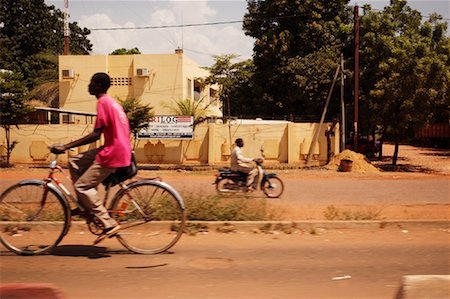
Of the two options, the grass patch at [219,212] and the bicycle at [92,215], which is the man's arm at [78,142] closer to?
the bicycle at [92,215]

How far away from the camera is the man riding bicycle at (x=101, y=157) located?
15.7ft

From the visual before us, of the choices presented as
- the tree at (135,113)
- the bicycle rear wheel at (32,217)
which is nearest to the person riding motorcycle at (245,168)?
the bicycle rear wheel at (32,217)

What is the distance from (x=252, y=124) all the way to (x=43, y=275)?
19954 mm

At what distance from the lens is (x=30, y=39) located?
48.5 metres

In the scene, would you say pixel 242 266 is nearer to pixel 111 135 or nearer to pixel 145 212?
pixel 145 212

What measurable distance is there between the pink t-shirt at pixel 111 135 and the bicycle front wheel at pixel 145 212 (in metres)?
0.41

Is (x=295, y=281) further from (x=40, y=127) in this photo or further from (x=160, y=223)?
(x=40, y=127)

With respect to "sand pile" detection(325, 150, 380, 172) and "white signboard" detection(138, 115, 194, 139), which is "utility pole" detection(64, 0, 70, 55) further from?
"sand pile" detection(325, 150, 380, 172)

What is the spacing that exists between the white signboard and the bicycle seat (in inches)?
728

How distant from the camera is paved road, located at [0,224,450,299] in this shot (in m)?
4.05

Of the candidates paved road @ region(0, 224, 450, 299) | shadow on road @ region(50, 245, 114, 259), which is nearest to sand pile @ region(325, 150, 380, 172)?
paved road @ region(0, 224, 450, 299)

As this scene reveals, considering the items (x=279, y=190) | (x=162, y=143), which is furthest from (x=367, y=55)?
(x=279, y=190)

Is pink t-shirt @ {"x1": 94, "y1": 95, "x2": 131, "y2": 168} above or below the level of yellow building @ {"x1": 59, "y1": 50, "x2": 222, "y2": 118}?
below

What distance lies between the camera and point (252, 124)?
2386 centimetres
